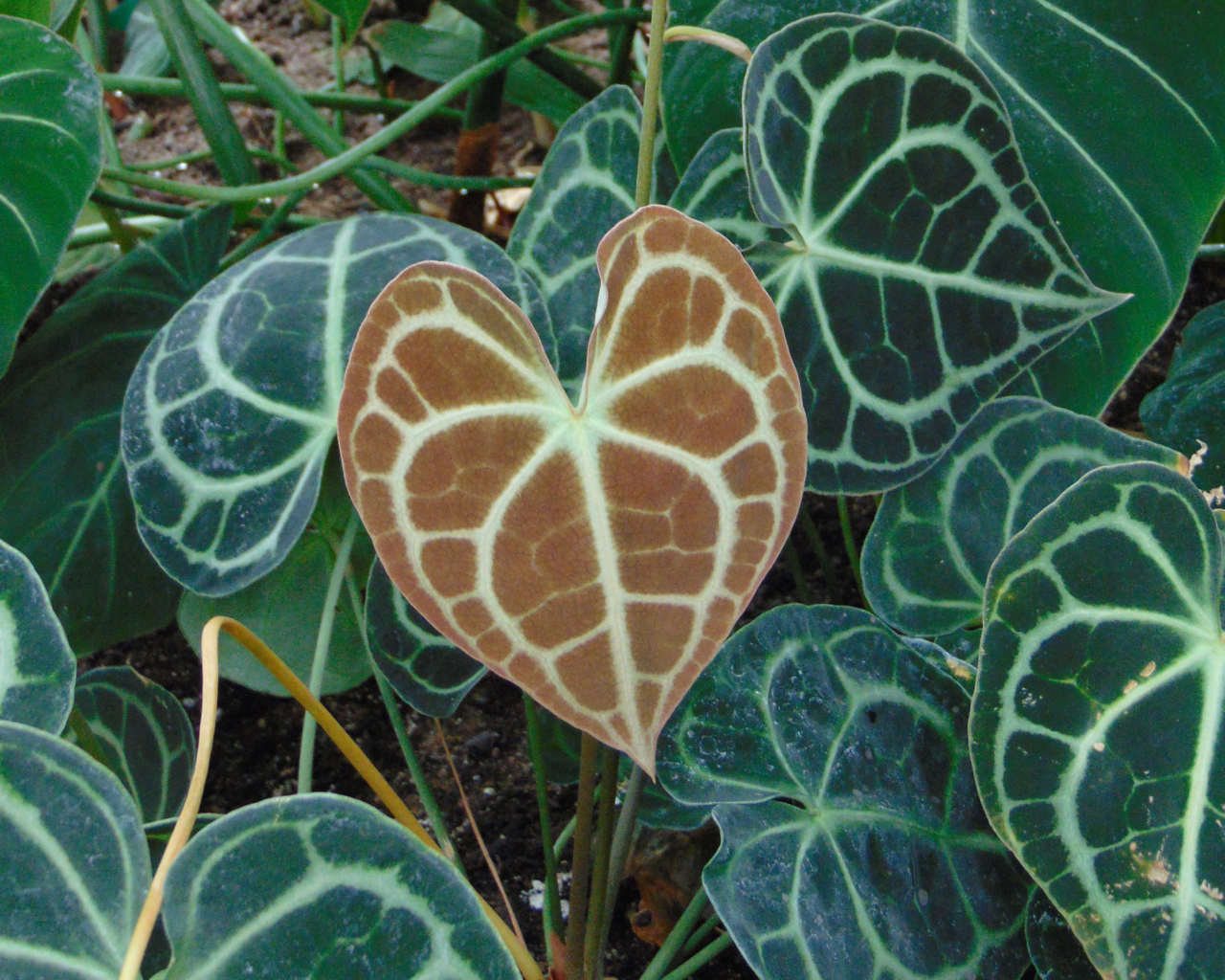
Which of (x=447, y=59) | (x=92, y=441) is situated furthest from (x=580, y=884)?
(x=447, y=59)

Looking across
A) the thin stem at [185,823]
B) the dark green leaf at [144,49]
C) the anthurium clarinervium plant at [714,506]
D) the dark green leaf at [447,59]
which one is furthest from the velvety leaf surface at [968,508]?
the dark green leaf at [144,49]

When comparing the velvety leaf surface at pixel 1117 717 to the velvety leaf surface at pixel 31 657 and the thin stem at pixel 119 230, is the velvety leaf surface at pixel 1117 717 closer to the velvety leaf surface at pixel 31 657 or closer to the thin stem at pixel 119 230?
the velvety leaf surface at pixel 31 657

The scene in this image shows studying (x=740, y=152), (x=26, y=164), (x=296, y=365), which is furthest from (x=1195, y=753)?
(x=26, y=164)

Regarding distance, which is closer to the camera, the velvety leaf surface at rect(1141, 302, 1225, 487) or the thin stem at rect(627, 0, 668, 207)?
the thin stem at rect(627, 0, 668, 207)

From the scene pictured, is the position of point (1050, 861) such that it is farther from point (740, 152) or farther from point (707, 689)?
point (740, 152)

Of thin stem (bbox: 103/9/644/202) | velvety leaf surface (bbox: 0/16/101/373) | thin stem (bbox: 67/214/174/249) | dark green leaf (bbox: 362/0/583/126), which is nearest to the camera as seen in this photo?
velvety leaf surface (bbox: 0/16/101/373)

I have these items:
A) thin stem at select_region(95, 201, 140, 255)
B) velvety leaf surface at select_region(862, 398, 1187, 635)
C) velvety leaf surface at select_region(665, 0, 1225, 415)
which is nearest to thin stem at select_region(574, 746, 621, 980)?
velvety leaf surface at select_region(862, 398, 1187, 635)

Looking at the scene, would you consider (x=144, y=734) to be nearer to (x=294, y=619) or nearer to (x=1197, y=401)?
(x=294, y=619)

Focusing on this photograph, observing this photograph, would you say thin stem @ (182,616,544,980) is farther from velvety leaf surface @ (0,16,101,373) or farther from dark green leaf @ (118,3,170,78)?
dark green leaf @ (118,3,170,78)
